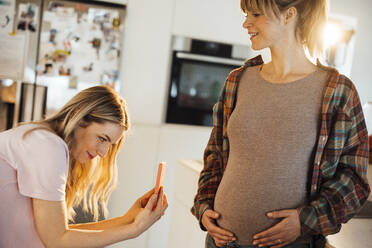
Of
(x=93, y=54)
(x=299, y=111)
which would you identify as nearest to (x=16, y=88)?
(x=93, y=54)

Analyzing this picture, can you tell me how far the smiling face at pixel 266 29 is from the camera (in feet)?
3.64

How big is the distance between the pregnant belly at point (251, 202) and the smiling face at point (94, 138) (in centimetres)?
36

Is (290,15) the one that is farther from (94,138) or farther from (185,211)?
(185,211)

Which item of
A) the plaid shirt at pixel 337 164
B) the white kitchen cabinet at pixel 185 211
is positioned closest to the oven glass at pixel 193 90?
the white kitchen cabinet at pixel 185 211

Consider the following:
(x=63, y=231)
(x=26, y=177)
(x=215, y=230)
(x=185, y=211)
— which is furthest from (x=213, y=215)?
(x=185, y=211)

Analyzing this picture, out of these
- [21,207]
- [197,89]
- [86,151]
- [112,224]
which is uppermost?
[197,89]

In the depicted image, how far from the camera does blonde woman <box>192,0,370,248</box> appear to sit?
1.03 meters

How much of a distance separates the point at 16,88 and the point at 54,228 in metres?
1.75

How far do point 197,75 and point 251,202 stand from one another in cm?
193

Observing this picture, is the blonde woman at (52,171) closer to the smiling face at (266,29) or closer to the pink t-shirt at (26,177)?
the pink t-shirt at (26,177)

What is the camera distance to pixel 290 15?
1.11 metres

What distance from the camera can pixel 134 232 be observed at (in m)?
1.18

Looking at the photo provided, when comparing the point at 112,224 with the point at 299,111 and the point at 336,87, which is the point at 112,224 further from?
the point at 336,87

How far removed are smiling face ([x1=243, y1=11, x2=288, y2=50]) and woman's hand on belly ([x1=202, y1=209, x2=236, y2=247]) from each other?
0.49 meters
